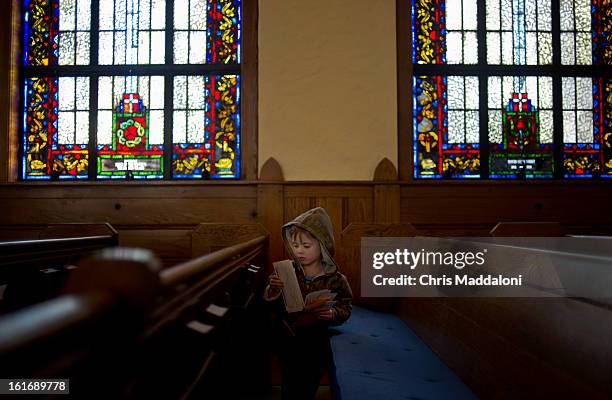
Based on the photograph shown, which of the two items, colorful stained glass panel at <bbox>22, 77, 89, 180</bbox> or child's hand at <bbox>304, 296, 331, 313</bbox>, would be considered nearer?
child's hand at <bbox>304, 296, 331, 313</bbox>

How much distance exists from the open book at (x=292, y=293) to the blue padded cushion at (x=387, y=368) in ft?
0.83

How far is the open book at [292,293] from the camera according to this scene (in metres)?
2.48

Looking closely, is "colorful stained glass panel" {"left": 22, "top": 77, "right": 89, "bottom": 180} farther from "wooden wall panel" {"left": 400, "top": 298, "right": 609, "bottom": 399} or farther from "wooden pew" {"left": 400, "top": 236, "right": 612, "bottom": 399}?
"wooden pew" {"left": 400, "top": 236, "right": 612, "bottom": 399}

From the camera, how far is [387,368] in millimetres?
2146

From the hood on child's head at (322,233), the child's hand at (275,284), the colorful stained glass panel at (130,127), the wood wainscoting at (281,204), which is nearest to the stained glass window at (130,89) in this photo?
the colorful stained glass panel at (130,127)

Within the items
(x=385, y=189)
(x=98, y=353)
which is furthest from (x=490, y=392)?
(x=385, y=189)

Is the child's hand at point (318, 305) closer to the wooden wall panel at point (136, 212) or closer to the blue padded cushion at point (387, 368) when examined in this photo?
the blue padded cushion at point (387, 368)

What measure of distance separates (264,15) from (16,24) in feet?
7.91

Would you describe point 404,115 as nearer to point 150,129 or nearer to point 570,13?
point 570,13

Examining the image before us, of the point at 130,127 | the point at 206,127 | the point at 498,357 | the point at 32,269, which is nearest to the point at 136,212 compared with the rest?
the point at 130,127

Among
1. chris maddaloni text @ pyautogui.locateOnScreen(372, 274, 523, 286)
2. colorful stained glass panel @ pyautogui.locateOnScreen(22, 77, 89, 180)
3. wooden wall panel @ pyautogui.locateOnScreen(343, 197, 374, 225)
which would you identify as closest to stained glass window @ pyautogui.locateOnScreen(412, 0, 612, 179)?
wooden wall panel @ pyautogui.locateOnScreen(343, 197, 374, 225)

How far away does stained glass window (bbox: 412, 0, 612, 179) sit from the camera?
16.1 ft

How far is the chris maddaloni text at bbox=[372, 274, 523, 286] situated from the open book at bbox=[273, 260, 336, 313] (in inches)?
24.2

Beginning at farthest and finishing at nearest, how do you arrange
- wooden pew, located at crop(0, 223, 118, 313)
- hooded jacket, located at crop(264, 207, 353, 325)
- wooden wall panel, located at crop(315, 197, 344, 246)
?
wooden wall panel, located at crop(315, 197, 344, 246) → hooded jacket, located at crop(264, 207, 353, 325) → wooden pew, located at crop(0, 223, 118, 313)
